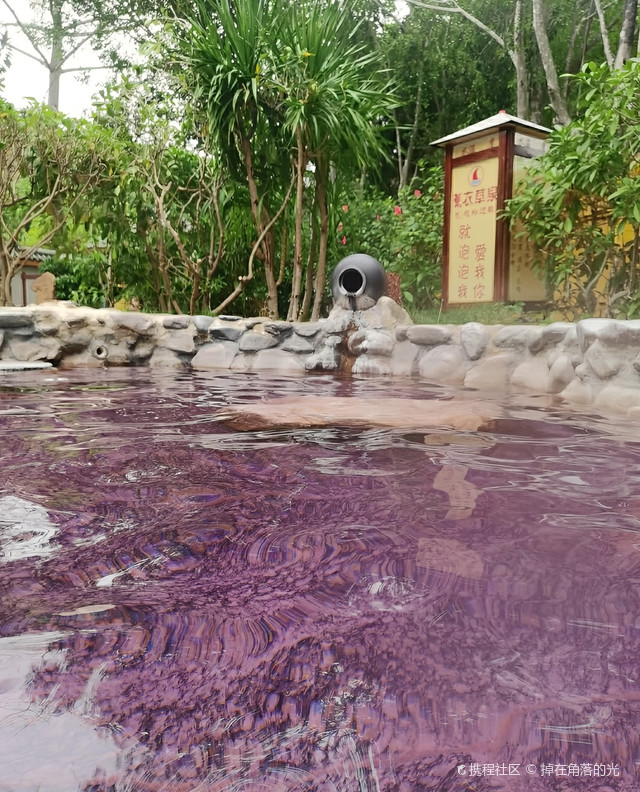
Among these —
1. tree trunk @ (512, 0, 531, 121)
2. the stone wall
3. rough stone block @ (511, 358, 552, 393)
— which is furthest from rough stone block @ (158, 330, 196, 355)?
tree trunk @ (512, 0, 531, 121)

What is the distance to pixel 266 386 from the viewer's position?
449cm

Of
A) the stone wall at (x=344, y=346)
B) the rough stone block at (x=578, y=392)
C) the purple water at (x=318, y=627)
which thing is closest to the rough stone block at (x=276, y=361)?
the stone wall at (x=344, y=346)

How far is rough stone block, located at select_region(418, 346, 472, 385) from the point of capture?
493cm

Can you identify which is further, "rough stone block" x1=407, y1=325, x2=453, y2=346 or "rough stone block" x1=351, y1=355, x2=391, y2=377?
"rough stone block" x1=351, y1=355, x2=391, y2=377

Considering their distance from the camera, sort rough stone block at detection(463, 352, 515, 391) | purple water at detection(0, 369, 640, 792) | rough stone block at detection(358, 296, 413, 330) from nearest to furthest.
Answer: purple water at detection(0, 369, 640, 792) < rough stone block at detection(463, 352, 515, 391) < rough stone block at detection(358, 296, 413, 330)

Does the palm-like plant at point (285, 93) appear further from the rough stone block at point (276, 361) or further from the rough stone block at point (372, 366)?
the rough stone block at point (372, 366)

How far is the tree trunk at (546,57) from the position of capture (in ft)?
30.6

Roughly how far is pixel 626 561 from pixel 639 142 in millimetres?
4671

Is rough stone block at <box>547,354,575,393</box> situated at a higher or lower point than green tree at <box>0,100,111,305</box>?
lower

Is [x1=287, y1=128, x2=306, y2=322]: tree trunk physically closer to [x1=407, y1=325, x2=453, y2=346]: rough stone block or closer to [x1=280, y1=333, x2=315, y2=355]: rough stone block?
[x1=280, y1=333, x2=315, y2=355]: rough stone block

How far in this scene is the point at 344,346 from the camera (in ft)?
19.3

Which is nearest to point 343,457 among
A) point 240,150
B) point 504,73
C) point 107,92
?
point 240,150

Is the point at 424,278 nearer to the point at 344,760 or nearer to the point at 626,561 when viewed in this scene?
the point at 626,561

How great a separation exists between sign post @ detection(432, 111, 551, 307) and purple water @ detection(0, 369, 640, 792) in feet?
17.1
